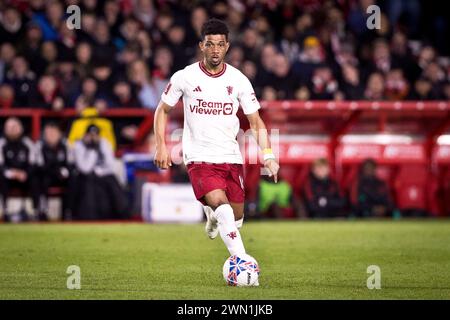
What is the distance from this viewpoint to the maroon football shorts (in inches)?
404

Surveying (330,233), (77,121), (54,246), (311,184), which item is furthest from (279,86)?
(54,246)

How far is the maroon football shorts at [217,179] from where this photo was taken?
404 inches

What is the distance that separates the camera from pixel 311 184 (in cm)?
2073

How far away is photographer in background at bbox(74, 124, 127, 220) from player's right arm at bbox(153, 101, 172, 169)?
9.12 meters

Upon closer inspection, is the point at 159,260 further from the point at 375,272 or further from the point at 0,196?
the point at 0,196

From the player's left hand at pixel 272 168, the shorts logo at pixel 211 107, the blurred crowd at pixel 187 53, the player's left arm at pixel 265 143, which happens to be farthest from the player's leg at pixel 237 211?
the blurred crowd at pixel 187 53

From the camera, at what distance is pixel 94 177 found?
19.6m

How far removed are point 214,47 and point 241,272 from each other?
2.17 meters

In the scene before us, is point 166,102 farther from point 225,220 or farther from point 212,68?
point 225,220

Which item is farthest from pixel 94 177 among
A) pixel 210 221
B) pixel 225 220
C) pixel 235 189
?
pixel 225 220

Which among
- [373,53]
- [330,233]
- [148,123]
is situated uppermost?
[373,53]

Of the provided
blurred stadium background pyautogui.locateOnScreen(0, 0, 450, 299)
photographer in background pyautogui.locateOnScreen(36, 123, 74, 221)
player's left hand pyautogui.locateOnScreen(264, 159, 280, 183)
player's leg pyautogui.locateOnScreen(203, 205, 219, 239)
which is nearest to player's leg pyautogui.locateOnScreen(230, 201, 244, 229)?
player's leg pyautogui.locateOnScreen(203, 205, 219, 239)

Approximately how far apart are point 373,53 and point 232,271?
48.9ft

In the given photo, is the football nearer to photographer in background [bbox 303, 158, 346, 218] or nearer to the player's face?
the player's face
